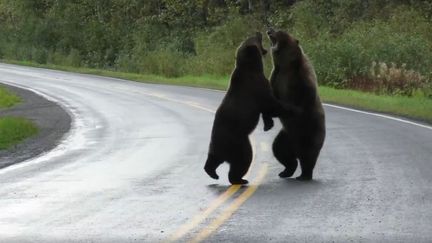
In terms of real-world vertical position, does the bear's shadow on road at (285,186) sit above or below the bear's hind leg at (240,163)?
below

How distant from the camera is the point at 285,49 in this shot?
31.6 ft

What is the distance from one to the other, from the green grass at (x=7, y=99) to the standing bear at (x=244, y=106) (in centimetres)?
1845

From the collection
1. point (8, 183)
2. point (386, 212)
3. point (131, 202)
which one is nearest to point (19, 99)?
point (8, 183)

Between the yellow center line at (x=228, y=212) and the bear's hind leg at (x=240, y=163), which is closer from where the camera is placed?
the yellow center line at (x=228, y=212)

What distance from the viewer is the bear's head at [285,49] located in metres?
9.58

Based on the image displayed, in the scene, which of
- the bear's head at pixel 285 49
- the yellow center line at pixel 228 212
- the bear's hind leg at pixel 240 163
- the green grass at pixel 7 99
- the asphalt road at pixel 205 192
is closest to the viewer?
the yellow center line at pixel 228 212

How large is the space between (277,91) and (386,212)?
6.75 feet

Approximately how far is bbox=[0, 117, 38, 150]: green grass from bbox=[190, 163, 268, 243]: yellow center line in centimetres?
757

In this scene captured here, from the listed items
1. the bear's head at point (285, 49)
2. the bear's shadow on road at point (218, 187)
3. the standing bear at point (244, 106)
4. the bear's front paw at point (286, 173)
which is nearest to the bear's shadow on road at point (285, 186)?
the bear's shadow on road at point (218, 187)

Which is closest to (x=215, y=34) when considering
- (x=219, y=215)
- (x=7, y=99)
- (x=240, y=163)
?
(x=7, y=99)

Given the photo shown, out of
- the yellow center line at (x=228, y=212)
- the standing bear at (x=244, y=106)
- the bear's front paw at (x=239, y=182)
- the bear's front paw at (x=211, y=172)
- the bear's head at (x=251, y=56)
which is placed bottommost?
the yellow center line at (x=228, y=212)

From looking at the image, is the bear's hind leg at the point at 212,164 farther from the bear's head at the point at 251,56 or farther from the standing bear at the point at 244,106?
the bear's head at the point at 251,56

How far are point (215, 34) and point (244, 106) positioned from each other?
1337 inches

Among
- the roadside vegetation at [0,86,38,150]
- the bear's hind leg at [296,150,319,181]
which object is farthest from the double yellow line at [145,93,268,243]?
the roadside vegetation at [0,86,38,150]
